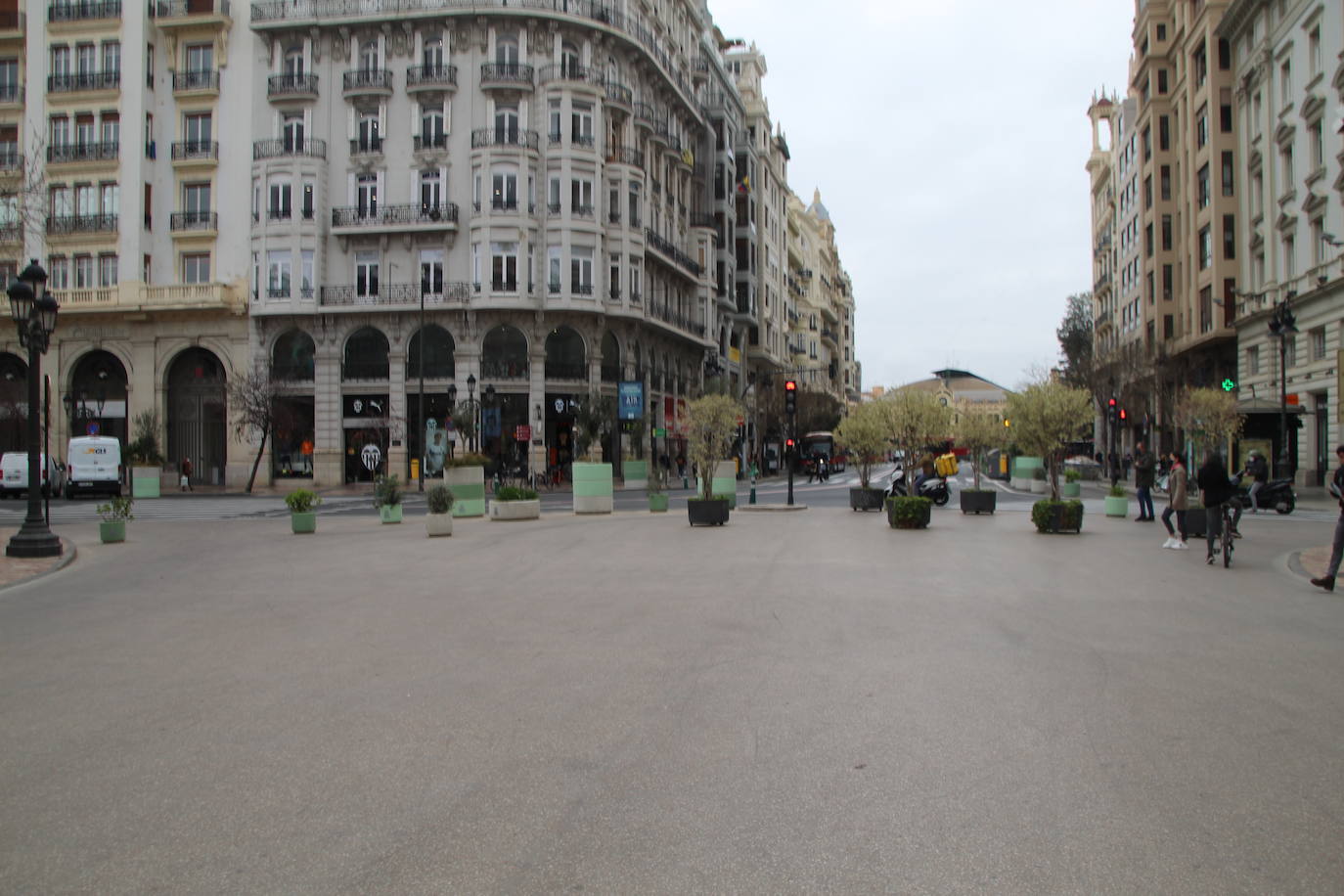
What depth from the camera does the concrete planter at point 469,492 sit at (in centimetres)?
2609

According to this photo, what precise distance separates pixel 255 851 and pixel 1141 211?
2638 inches

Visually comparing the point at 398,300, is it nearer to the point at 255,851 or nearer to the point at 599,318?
the point at 599,318

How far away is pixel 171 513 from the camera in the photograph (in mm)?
29312

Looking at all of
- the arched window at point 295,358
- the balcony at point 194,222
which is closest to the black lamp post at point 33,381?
the arched window at point 295,358

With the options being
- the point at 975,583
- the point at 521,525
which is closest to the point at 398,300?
the point at 521,525

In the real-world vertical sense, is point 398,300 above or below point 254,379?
above

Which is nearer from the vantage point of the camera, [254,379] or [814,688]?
[814,688]

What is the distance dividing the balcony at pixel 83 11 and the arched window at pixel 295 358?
1675cm

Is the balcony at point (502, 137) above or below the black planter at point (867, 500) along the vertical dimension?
above

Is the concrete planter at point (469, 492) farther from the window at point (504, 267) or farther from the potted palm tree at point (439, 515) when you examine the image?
the window at point (504, 267)

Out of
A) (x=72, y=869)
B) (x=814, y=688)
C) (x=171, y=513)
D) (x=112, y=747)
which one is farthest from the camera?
(x=171, y=513)

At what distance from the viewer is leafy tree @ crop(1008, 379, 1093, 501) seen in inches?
918

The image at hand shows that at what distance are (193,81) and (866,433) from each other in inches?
1513

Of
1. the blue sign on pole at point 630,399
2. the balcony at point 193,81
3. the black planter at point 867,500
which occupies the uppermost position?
the balcony at point 193,81
